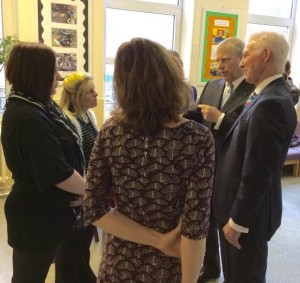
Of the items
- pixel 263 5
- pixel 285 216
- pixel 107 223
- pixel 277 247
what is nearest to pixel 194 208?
pixel 107 223

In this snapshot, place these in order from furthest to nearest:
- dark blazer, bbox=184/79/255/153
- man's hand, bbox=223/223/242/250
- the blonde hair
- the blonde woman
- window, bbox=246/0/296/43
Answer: window, bbox=246/0/296/43 → the blonde hair → dark blazer, bbox=184/79/255/153 → the blonde woman → man's hand, bbox=223/223/242/250

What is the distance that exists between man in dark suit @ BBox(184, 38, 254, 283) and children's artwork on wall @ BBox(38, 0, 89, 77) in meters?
1.56

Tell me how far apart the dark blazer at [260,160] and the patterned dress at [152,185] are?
482 millimetres

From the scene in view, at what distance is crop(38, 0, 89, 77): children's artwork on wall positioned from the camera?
2.99 meters

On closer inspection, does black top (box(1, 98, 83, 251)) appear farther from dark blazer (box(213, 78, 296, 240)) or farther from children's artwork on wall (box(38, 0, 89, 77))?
children's artwork on wall (box(38, 0, 89, 77))

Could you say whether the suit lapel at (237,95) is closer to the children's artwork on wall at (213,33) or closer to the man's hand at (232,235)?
the man's hand at (232,235)

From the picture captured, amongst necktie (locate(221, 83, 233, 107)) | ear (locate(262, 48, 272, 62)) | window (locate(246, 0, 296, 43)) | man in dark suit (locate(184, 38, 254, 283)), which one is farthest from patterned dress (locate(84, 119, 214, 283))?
window (locate(246, 0, 296, 43))

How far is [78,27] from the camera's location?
10.3ft

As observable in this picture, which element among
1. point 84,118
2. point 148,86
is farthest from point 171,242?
point 84,118

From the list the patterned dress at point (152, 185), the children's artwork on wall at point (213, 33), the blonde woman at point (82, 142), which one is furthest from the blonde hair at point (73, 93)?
the children's artwork on wall at point (213, 33)

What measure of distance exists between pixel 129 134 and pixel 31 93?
22.1 inches

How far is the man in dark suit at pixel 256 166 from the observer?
4.26 feet

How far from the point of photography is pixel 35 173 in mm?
1161

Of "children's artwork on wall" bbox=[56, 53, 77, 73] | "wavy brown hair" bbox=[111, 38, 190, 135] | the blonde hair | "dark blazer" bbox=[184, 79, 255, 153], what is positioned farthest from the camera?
"children's artwork on wall" bbox=[56, 53, 77, 73]
